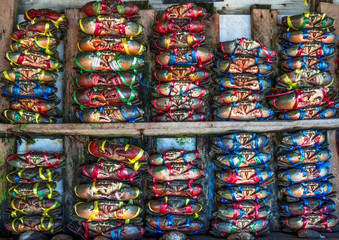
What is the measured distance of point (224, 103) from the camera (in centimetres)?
342

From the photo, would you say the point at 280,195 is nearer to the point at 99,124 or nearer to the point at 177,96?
the point at 177,96

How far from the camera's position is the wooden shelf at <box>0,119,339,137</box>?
3.12 metres

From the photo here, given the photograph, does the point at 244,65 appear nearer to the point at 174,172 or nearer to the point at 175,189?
the point at 174,172

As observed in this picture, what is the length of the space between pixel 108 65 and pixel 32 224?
2.10m

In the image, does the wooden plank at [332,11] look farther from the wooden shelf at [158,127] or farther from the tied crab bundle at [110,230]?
the tied crab bundle at [110,230]

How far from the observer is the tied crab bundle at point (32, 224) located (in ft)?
10.6

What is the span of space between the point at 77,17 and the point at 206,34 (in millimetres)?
1765

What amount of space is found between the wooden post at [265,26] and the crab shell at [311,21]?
24 cm

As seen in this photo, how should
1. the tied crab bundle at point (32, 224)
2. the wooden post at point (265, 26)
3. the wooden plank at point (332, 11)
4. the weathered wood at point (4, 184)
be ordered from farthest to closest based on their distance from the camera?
1. the wooden plank at point (332, 11)
2. the wooden post at point (265, 26)
3. the weathered wood at point (4, 184)
4. the tied crab bundle at point (32, 224)

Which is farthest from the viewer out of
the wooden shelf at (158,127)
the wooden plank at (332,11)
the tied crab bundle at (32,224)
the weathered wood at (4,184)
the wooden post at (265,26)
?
the wooden plank at (332,11)

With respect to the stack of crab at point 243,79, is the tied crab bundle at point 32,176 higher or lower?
lower

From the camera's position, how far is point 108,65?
10.7 feet

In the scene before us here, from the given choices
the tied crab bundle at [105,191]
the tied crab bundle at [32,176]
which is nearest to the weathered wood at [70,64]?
the tied crab bundle at [32,176]

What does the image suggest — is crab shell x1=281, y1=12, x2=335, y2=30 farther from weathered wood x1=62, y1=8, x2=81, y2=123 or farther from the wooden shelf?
weathered wood x1=62, y1=8, x2=81, y2=123
